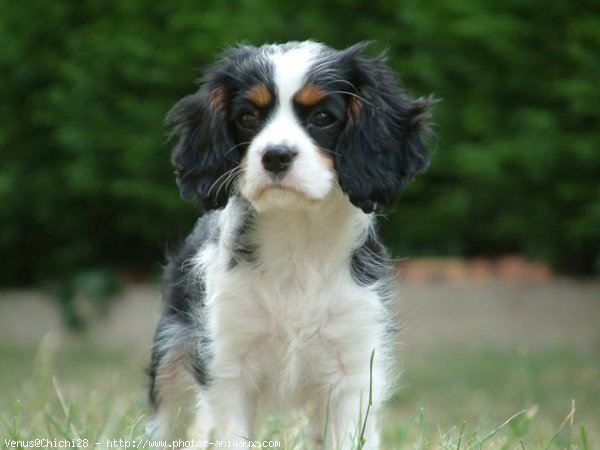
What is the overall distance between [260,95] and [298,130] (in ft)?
0.64

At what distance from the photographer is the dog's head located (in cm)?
380

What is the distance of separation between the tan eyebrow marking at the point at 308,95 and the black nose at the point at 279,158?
0.22m

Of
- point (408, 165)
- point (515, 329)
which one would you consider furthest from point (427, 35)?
point (408, 165)

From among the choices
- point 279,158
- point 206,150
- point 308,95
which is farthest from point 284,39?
point 279,158

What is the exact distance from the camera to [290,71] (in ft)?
12.8

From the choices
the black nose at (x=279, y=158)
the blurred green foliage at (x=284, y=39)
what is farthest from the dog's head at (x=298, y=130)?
the blurred green foliage at (x=284, y=39)

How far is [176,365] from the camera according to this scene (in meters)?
4.55

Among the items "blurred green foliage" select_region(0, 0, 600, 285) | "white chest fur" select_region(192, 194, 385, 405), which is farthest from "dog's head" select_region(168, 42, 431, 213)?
"blurred green foliage" select_region(0, 0, 600, 285)

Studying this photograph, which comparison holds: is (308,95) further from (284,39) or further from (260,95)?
(284,39)

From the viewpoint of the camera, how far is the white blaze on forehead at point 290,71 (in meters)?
3.87

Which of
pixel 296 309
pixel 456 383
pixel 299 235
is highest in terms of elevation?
pixel 299 235

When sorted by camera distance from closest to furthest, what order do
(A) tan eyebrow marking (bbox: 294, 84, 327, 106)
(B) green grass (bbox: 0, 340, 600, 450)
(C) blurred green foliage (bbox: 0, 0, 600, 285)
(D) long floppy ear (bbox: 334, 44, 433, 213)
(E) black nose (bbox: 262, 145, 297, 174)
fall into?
(E) black nose (bbox: 262, 145, 297, 174) < (A) tan eyebrow marking (bbox: 294, 84, 327, 106) < (D) long floppy ear (bbox: 334, 44, 433, 213) < (B) green grass (bbox: 0, 340, 600, 450) < (C) blurred green foliage (bbox: 0, 0, 600, 285)

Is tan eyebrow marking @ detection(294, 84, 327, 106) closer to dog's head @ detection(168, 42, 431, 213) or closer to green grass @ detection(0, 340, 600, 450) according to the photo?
dog's head @ detection(168, 42, 431, 213)

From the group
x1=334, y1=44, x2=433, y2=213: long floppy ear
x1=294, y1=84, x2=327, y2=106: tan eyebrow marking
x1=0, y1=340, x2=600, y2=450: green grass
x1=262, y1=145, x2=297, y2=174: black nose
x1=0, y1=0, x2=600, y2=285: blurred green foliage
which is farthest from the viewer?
x1=0, y1=0, x2=600, y2=285: blurred green foliage
